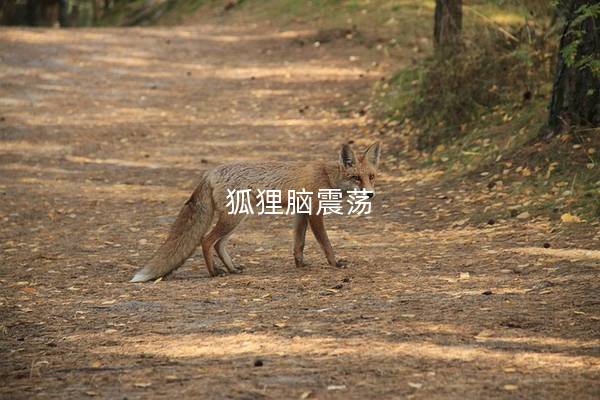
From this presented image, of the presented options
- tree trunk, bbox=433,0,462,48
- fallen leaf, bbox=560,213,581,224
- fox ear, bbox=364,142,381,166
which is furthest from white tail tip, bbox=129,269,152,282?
tree trunk, bbox=433,0,462,48

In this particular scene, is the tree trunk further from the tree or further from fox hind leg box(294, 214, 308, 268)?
fox hind leg box(294, 214, 308, 268)

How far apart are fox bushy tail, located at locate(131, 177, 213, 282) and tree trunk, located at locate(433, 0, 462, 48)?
24.3 ft

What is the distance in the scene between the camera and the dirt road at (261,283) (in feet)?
17.7

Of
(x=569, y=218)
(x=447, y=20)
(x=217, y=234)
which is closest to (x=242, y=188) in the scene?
(x=217, y=234)

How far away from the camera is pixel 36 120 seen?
17.4 meters

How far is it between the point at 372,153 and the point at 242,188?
1287 mm

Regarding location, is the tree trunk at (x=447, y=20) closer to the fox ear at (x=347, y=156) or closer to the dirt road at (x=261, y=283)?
the dirt road at (x=261, y=283)

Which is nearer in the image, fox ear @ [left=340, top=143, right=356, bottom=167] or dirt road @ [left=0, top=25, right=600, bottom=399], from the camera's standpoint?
dirt road @ [left=0, top=25, right=600, bottom=399]

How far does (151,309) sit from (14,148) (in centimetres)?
936

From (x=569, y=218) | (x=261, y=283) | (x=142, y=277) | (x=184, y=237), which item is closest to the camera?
(x=261, y=283)

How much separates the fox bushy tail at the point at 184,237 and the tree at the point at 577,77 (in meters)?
4.39

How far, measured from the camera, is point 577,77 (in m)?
10.9

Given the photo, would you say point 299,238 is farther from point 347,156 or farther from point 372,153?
point 372,153

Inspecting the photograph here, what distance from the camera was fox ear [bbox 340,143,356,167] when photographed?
8.54m
